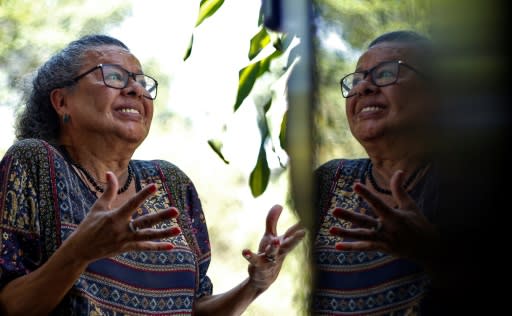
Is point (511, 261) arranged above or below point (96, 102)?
below

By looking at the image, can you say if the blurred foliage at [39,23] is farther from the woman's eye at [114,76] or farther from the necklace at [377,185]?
the necklace at [377,185]

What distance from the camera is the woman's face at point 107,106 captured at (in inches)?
59.3

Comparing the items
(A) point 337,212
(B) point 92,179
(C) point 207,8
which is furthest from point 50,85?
(A) point 337,212

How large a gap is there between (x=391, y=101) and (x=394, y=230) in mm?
60

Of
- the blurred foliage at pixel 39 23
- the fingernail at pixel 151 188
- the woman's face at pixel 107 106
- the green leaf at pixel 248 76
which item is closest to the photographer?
the fingernail at pixel 151 188

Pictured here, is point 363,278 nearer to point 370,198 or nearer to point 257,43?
point 370,198

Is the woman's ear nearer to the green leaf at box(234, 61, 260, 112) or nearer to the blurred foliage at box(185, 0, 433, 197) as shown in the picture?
the green leaf at box(234, 61, 260, 112)

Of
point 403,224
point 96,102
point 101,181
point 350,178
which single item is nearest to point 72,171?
point 101,181

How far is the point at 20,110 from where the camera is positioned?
5.31 feet

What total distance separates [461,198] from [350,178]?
0.22 meters

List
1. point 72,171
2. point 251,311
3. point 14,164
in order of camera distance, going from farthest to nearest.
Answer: point 251,311 < point 72,171 < point 14,164

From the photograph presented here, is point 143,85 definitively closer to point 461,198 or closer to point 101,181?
point 101,181

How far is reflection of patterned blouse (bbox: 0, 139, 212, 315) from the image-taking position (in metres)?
1.26

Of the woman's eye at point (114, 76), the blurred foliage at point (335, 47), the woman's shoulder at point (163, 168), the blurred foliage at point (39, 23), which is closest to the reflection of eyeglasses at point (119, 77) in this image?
the woman's eye at point (114, 76)
